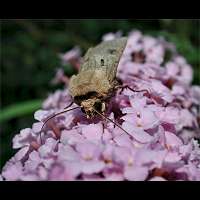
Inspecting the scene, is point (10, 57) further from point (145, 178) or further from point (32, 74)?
point (145, 178)

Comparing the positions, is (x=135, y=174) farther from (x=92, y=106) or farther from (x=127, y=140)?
(x=92, y=106)

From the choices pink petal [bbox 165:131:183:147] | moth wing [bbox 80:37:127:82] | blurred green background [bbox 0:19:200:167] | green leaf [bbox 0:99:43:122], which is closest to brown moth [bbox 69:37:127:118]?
moth wing [bbox 80:37:127:82]

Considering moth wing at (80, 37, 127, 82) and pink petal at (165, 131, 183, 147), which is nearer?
pink petal at (165, 131, 183, 147)

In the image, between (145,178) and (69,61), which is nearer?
(145,178)

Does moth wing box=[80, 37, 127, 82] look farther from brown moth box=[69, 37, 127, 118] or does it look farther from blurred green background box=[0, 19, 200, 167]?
blurred green background box=[0, 19, 200, 167]

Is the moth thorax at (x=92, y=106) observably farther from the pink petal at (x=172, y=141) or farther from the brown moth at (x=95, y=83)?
the pink petal at (x=172, y=141)
